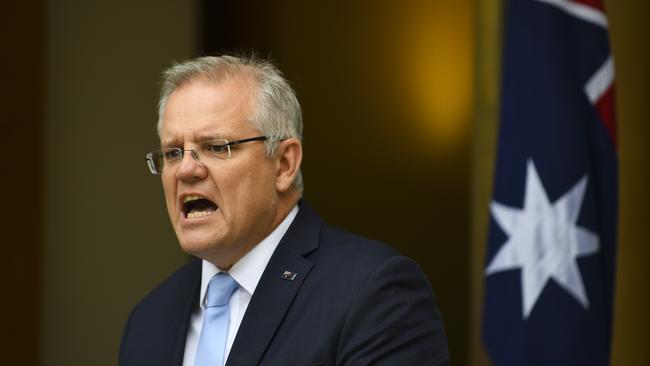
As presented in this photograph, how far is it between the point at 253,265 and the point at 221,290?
0.10 meters

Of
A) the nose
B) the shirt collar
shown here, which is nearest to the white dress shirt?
the shirt collar

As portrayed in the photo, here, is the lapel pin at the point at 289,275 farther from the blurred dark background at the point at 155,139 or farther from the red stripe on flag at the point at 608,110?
the blurred dark background at the point at 155,139

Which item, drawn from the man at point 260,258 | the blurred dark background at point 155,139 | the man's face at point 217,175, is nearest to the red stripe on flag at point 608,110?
the blurred dark background at point 155,139

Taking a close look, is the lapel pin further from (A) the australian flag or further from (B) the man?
(A) the australian flag

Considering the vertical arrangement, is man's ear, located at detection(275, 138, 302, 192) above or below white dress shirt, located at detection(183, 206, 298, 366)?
above

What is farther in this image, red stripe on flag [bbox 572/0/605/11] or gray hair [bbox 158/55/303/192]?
red stripe on flag [bbox 572/0/605/11]

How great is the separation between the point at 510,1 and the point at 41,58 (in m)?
2.27

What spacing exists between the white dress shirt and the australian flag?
46.7 inches

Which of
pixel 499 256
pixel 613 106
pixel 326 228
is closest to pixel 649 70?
pixel 613 106

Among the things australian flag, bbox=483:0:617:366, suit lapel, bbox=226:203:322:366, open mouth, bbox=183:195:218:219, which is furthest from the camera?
australian flag, bbox=483:0:617:366

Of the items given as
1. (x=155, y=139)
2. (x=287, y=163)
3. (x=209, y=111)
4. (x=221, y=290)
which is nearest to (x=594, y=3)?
(x=287, y=163)

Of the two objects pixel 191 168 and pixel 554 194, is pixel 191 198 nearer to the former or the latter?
pixel 191 168

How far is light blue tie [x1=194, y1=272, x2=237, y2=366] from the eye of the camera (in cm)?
242

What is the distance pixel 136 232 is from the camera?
4789mm
